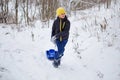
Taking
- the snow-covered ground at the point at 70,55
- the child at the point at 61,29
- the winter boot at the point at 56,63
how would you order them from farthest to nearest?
the winter boot at the point at 56,63 → the child at the point at 61,29 → the snow-covered ground at the point at 70,55

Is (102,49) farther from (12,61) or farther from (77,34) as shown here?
(12,61)

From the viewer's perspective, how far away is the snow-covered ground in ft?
20.9

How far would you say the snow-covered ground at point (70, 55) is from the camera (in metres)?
6.36

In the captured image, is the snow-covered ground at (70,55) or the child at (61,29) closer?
the snow-covered ground at (70,55)

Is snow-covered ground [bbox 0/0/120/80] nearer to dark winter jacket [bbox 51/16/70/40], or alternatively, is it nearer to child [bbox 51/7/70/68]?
child [bbox 51/7/70/68]

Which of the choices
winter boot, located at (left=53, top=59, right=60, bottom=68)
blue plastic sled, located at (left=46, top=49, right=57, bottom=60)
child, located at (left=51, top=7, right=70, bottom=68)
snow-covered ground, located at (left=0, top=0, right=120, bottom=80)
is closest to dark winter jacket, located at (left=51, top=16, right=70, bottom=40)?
child, located at (left=51, top=7, right=70, bottom=68)

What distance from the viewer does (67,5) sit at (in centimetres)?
1546

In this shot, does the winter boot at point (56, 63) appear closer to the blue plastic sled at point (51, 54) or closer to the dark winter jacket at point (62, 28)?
the blue plastic sled at point (51, 54)

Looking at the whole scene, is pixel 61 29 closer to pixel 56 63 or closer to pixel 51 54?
pixel 51 54

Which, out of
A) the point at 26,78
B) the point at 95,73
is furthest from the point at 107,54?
the point at 26,78

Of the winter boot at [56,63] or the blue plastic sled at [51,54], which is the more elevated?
the blue plastic sled at [51,54]

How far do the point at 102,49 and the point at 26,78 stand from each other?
9.28 feet

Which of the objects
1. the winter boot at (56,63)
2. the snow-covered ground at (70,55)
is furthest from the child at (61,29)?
the snow-covered ground at (70,55)

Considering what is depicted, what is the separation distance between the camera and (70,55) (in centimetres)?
784
